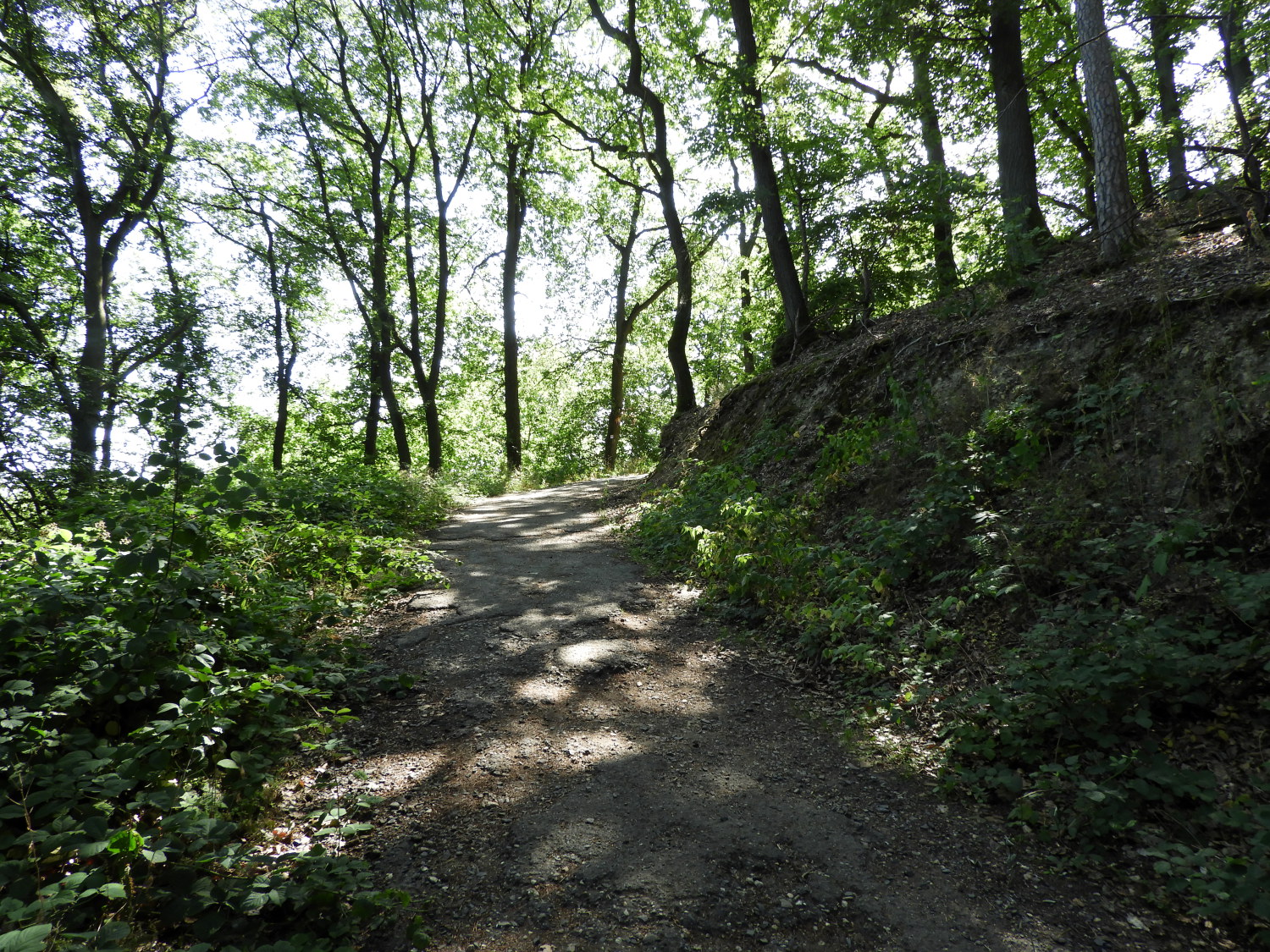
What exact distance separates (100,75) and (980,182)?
54.0 feet

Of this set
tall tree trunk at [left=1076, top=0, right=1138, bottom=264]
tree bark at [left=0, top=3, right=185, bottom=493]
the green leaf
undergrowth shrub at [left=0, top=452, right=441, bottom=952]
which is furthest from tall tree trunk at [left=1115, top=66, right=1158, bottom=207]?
tree bark at [left=0, top=3, right=185, bottom=493]

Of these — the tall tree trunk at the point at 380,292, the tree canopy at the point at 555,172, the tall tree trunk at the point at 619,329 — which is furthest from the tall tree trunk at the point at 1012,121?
the tall tree trunk at the point at 619,329

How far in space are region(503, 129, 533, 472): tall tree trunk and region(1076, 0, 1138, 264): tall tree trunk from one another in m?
14.2

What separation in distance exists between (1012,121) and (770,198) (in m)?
3.87

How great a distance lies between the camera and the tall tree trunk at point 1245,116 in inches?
204

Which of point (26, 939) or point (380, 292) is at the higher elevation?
point (380, 292)

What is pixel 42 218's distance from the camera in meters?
12.5

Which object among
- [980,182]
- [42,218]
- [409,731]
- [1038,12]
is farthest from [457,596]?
[1038,12]

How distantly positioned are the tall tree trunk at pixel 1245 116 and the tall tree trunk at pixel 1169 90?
1.98ft

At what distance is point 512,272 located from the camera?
19.4 m

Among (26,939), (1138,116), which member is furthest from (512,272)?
(26,939)

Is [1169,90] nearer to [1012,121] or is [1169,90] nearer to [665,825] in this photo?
[1012,121]

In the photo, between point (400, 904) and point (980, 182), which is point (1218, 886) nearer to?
point (400, 904)

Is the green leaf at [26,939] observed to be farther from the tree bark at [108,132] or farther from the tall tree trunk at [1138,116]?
the tall tree trunk at [1138,116]
